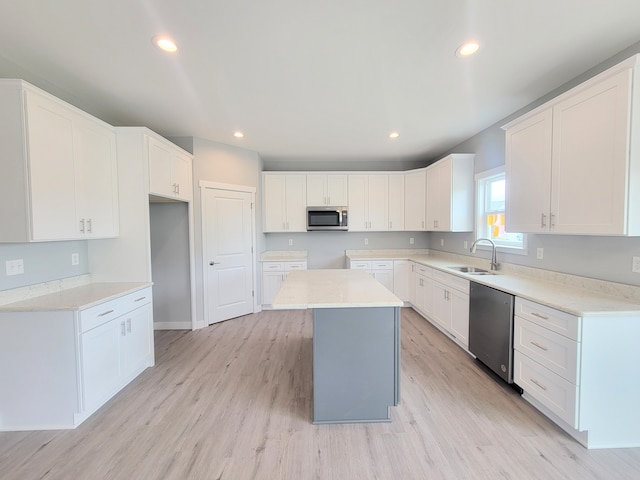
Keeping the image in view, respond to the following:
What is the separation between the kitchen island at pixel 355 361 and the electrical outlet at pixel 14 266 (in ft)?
6.61

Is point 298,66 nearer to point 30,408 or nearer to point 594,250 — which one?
point 594,250

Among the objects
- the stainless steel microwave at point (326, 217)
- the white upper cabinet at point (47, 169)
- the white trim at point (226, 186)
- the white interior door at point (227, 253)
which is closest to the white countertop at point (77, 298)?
the white upper cabinet at point (47, 169)

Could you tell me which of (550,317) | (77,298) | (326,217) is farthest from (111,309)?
(550,317)

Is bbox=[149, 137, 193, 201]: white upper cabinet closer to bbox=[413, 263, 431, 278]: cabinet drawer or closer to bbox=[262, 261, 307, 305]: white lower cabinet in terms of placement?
bbox=[262, 261, 307, 305]: white lower cabinet

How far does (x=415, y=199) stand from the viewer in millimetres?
4707

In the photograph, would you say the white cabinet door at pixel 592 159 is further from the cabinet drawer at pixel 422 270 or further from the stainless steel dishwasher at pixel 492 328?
the cabinet drawer at pixel 422 270

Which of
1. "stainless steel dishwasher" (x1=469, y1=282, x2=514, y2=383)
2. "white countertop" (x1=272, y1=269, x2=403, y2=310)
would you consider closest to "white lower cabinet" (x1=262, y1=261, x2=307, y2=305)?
"white countertop" (x1=272, y1=269, x2=403, y2=310)

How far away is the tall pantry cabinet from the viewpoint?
8.69 ft

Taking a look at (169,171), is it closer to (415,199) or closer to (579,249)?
(415,199)

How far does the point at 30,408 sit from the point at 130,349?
66 cm

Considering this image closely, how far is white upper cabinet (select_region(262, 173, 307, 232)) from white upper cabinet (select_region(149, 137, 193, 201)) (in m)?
1.41

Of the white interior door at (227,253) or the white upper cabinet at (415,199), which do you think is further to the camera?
→ the white upper cabinet at (415,199)

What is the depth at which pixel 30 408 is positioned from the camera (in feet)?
6.25

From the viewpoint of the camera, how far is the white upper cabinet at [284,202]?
4754 mm
